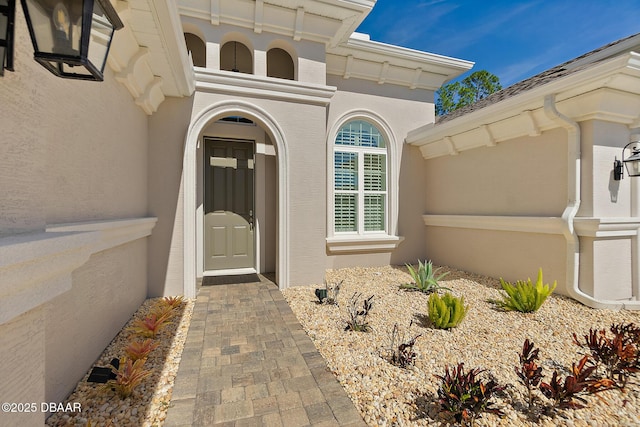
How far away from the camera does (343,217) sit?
6.43 m

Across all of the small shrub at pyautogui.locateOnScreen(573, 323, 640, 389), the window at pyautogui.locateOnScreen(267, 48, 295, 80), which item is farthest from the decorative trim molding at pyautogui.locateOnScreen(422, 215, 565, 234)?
the window at pyautogui.locateOnScreen(267, 48, 295, 80)

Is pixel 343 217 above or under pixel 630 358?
above

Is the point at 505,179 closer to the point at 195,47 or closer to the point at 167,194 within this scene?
the point at 167,194

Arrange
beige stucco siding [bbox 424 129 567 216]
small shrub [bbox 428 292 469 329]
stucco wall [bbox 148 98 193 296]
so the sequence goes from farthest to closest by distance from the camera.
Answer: beige stucco siding [bbox 424 129 567 216] → stucco wall [bbox 148 98 193 296] → small shrub [bbox 428 292 469 329]

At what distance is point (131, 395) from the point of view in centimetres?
216

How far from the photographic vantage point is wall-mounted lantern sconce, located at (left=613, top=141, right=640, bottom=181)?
3.95 metres

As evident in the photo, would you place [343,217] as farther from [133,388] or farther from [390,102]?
[133,388]

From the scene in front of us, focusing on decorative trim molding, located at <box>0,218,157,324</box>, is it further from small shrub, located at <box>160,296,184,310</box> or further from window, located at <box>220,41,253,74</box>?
window, located at <box>220,41,253,74</box>

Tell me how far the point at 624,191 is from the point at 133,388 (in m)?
6.68

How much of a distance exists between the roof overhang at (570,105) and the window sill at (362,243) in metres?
2.67

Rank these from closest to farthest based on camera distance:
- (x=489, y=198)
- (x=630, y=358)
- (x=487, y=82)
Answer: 1. (x=630, y=358)
2. (x=489, y=198)
3. (x=487, y=82)

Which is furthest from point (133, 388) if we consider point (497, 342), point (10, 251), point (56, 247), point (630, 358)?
point (630, 358)

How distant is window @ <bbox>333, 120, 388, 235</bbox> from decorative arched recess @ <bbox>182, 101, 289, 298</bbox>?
5.80 feet

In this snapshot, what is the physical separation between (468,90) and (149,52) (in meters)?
20.8
